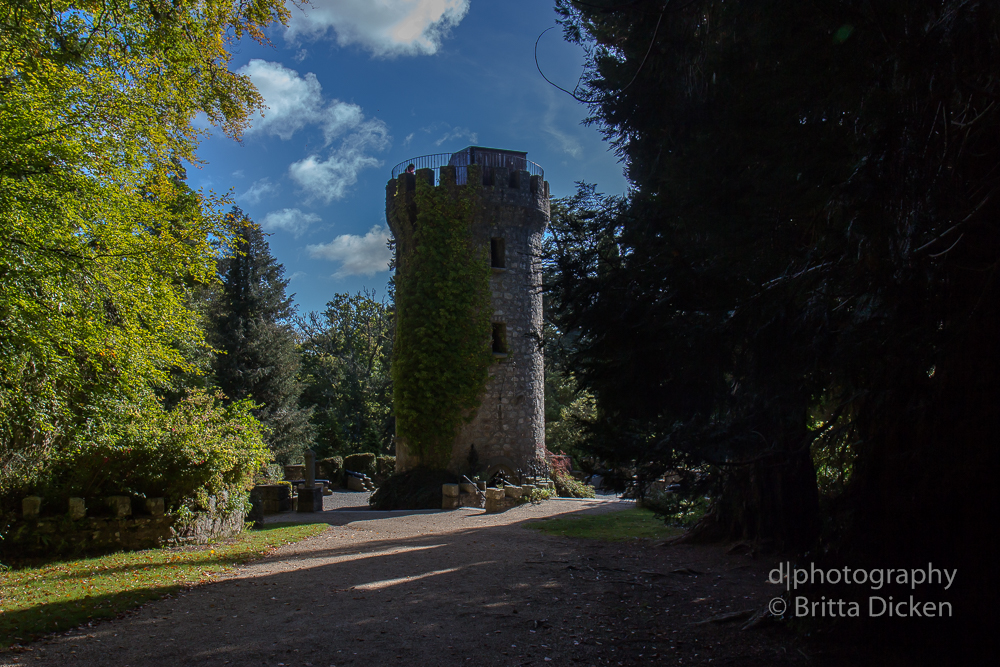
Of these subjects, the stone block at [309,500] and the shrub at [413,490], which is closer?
the stone block at [309,500]

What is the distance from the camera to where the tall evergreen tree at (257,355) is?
70.7 ft

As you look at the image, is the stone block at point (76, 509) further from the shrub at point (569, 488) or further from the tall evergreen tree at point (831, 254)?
the shrub at point (569, 488)

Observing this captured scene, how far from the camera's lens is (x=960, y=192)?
10.3 ft

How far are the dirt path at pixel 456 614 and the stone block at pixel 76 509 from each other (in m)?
2.61

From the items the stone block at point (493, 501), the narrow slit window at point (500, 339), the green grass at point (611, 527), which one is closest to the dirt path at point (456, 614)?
the green grass at point (611, 527)

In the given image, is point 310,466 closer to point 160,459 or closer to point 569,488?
point 569,488

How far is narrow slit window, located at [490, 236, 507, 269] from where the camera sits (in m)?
18.2

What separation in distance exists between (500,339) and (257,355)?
9.83 metres

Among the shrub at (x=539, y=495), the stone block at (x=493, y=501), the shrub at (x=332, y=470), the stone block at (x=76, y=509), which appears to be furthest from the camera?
the shrub at (x=332, y=470)

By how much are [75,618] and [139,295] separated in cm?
473

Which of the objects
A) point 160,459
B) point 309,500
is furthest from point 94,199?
point 309,500

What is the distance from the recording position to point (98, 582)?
6.20 m

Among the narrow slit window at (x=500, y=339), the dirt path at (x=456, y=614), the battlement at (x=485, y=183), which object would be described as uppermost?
the battlement at (x=485, y=183)

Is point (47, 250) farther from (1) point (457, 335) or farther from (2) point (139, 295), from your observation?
(1) point (457, 335)
